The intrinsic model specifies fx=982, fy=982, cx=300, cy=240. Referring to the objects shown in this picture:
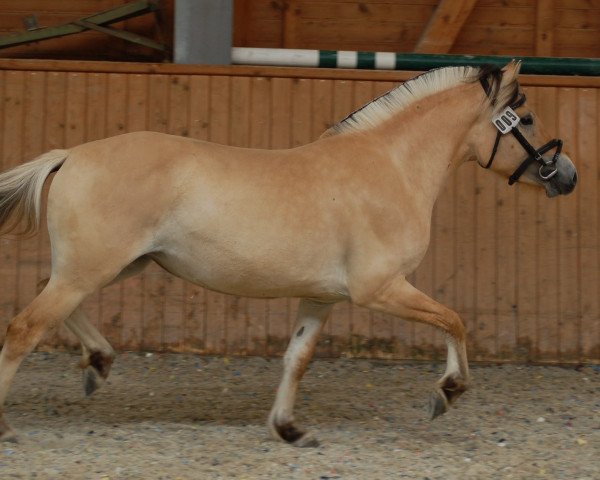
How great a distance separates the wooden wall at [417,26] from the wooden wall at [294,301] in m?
0.84

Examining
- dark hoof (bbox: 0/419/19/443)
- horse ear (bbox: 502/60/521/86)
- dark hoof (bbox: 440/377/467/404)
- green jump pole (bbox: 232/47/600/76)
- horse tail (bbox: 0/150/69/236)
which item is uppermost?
green jump pole (bbox: 232/47/600/76)

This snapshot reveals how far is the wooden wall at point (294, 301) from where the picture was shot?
701 centimetres

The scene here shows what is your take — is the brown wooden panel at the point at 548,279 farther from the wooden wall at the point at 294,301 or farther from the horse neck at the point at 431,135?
the horse neck at the point at 431,135

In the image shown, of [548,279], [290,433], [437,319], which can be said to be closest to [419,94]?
[437,319]

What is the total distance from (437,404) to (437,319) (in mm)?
424

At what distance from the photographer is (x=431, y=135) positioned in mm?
5191

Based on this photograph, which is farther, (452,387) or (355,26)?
(355,26)

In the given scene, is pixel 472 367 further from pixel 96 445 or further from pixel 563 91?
pixel 96 445

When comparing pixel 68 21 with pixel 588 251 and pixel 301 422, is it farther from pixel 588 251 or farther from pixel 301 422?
pixel 588 251

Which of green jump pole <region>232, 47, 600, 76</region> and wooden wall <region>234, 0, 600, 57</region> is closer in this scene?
green jump pole <region>232, 47, 600, 76</region>

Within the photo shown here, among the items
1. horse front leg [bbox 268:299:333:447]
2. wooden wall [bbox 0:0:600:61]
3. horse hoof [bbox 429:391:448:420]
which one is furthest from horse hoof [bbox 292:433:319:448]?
wooden wall [bbox 0:0:600:61]

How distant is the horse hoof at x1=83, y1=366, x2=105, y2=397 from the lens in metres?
5.20

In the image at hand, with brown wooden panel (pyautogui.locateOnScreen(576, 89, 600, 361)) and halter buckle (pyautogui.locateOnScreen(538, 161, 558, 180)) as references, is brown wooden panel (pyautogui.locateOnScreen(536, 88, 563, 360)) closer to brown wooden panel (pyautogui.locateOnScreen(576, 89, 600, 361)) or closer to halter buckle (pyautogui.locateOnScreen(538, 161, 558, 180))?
Answer: brown wooden panel (pyautogui.locateOnScreen(576, 89, 600, 361))

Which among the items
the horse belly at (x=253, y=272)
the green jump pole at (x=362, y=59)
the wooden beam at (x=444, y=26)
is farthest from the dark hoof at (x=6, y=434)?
the wooden beam at (x=444, y=26)
